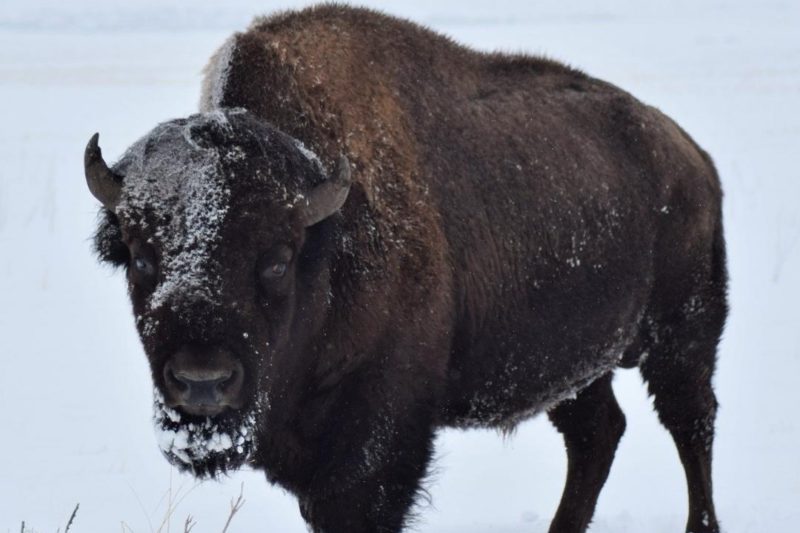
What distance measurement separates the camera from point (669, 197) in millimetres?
5773

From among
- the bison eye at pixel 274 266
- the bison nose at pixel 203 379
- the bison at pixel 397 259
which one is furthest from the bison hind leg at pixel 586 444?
the bison nose at pixel 203 379

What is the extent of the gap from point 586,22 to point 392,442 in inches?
1229

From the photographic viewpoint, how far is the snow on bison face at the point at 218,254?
12.2 feet

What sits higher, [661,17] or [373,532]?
[661,17]

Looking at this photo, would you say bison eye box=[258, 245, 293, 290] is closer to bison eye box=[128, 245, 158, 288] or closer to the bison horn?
bison eye box=[128, 245, 158, 288]

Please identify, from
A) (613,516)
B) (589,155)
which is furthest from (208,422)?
(613,516)

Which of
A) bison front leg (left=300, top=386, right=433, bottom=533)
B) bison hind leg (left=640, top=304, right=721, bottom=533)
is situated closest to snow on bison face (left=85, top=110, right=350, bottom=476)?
bison front leg (left=300, top=386, right=433, bottom=533)

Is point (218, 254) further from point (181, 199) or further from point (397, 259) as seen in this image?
point (397, 259)

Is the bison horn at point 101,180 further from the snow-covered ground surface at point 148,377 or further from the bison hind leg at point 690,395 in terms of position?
the bison hind leg at point 690,395

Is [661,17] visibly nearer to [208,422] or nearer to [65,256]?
[65,256]

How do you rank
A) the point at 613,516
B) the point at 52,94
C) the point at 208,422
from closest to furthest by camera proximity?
the point at 208,422, the point at 613,516, the point at 52,94

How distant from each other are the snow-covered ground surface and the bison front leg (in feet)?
1.10

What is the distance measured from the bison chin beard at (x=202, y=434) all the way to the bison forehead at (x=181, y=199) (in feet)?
1.32

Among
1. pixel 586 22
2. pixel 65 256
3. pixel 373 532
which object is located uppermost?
pixel 586 22
